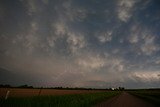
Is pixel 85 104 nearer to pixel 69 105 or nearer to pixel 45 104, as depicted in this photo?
pixel 69 105

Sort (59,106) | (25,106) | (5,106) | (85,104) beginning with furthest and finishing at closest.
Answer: (85,104)
(59,106)
(25,106)
(5,106)

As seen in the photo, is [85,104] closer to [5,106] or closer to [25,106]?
[25,106]

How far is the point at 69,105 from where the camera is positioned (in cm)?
1998

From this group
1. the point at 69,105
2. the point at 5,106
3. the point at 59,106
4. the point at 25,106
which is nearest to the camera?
the point at 5,106

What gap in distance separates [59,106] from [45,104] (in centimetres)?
141

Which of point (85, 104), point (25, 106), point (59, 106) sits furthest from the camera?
point (85, 104)

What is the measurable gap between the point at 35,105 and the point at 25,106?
94 centimetres

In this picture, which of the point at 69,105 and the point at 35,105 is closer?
the point at 35,105

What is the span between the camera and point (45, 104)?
18.2 meters

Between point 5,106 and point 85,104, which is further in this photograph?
point 85,104

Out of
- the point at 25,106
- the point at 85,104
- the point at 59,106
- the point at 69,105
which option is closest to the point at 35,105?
the point at 25,106

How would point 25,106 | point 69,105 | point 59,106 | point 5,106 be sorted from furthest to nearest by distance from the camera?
Result: point 69,105, point 59,106, point 25,106, point 5,106

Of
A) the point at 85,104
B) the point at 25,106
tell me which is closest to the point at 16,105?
the point at 25,106

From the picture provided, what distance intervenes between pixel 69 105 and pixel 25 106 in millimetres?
4885
